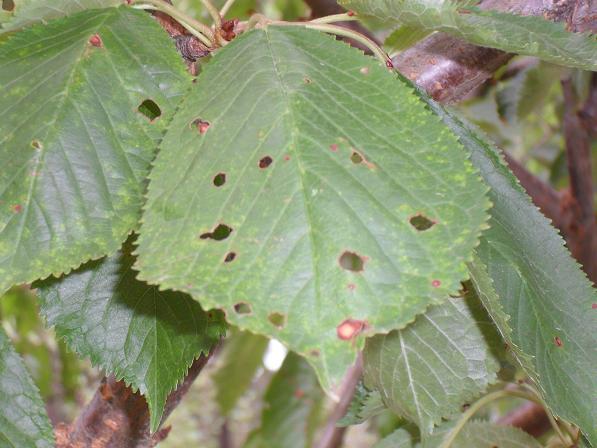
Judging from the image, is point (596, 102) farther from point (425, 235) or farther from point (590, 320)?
point (425, 235)

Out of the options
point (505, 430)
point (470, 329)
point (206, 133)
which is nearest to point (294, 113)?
point (206, 133)

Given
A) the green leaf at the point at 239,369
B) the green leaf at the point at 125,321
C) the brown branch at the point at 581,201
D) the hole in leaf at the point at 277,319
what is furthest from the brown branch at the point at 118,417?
the green leaf at the point at 239,369

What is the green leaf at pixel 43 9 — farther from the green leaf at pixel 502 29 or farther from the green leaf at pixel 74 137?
the green leaf at pixel 502 29

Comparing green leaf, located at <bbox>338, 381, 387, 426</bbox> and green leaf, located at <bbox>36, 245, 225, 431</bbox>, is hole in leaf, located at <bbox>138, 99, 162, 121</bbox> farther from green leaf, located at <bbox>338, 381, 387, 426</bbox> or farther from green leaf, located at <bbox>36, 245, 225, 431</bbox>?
green leaf, located at <bbox>338, 381, 387, 426</bbox>

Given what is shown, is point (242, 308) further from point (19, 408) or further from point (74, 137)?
point (19, 408)

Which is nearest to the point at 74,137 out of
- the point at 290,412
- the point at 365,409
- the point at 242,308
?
the point at 242,308
